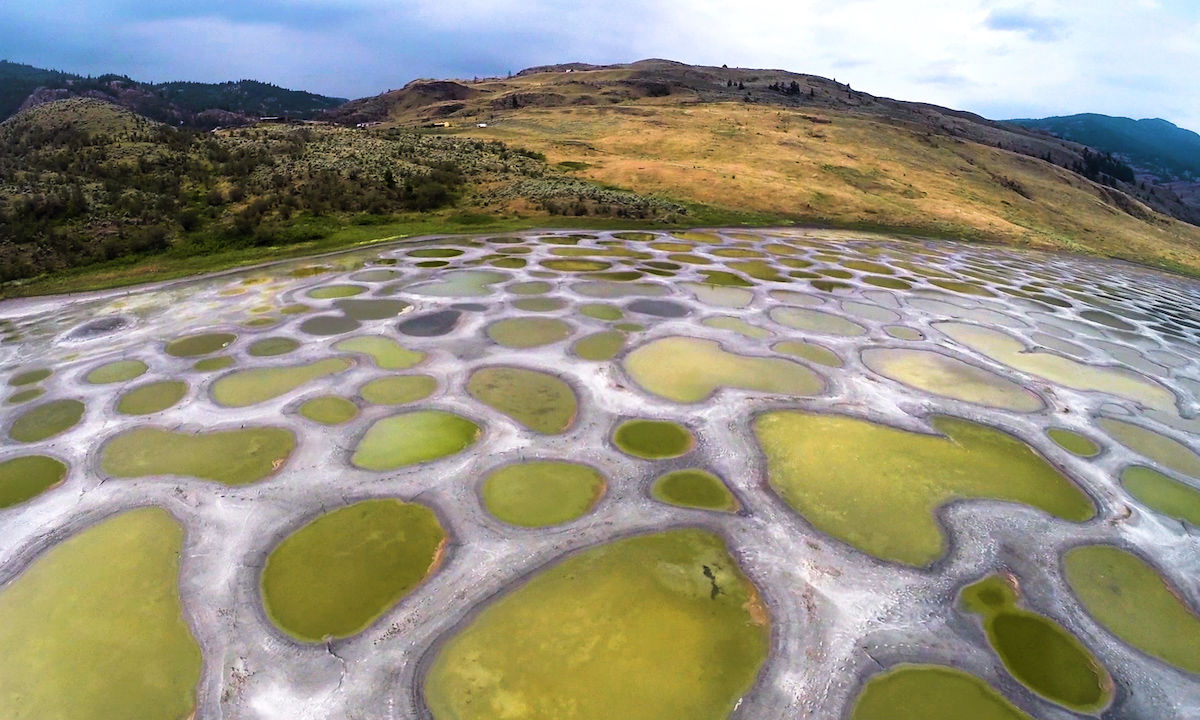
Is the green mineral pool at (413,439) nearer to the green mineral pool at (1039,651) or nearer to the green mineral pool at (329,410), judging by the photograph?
the green mineral pool at (329,410)

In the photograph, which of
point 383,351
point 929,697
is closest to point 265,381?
point 383,351

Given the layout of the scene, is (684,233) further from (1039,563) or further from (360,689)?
(360,689)

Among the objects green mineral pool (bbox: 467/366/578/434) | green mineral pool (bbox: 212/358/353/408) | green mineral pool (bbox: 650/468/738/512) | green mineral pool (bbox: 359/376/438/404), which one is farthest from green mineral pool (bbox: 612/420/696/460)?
green mineral pool (bbox: 212/358/353/408)

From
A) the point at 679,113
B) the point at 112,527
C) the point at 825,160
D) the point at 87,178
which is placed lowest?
the point at 112,527

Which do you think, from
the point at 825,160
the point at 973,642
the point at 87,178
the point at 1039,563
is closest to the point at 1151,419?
the point at 1039,563

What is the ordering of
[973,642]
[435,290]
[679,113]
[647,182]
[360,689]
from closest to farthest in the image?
[360,689], [973,642], [435,290], [647,182], [679,113]

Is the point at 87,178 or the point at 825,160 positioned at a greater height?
the point at 825,160

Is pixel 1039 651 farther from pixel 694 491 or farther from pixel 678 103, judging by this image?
pixel 678 103

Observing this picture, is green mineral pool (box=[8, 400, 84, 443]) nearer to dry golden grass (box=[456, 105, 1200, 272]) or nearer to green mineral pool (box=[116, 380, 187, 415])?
green mineral pool (box=[116, 380, 187, 415])
